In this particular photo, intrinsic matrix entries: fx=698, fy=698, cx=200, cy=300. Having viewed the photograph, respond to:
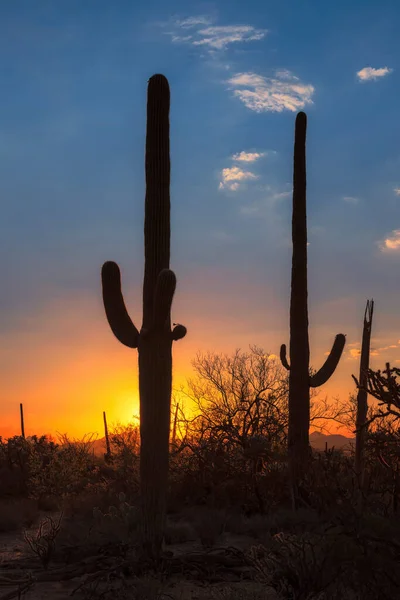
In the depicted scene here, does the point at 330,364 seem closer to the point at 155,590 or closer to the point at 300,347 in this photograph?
the point at 300,347

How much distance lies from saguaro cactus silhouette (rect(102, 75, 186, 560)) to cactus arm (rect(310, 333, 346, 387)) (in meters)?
5.85

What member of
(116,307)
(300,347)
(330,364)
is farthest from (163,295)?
(330,364)

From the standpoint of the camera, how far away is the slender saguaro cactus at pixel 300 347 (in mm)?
14523

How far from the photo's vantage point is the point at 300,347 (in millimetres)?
15000

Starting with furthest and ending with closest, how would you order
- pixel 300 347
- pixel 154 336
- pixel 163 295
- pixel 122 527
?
pixel 300 347, pixel 122 527, pixel 154 336, pixel 163 295

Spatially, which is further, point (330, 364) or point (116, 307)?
point (330, 364)

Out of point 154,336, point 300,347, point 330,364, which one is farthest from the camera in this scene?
point 330,364

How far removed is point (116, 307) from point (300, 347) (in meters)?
5.90

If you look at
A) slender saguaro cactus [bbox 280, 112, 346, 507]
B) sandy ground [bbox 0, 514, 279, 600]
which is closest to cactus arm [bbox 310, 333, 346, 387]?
slender saguaro cactus [bbox 280, 112, 346, 507]

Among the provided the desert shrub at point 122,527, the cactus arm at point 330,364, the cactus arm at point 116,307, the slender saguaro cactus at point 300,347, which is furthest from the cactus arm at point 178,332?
the cactus arm at point 330,364

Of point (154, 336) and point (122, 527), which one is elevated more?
point (154, 336)

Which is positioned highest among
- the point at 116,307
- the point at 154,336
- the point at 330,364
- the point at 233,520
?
the point at 116,307

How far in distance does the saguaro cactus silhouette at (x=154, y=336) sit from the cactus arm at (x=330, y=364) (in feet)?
19.2

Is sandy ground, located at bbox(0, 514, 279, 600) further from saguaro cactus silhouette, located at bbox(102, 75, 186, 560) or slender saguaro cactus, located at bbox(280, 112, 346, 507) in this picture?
slender saguaro cactus, located at bbox(280, 112, 346, 507)
